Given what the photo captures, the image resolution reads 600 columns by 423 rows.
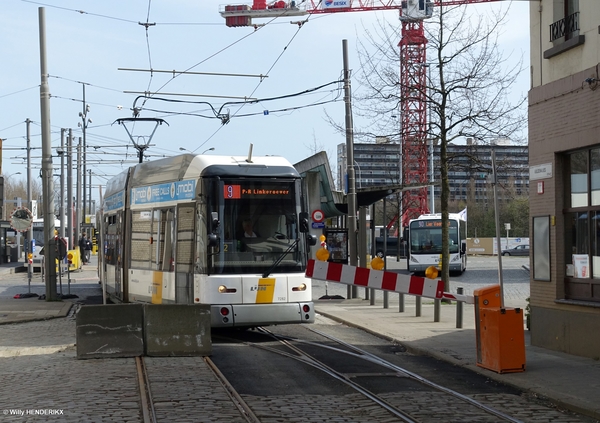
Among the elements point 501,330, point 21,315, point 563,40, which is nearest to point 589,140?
point 563,40

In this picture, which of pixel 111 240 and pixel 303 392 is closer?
pixel 303 392

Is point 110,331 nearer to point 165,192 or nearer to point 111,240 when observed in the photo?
point 165,192

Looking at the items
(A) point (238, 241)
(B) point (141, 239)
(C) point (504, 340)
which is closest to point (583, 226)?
(C) point (504, 340)

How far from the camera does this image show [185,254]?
1470cm

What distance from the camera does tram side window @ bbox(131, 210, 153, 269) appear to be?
16.6m

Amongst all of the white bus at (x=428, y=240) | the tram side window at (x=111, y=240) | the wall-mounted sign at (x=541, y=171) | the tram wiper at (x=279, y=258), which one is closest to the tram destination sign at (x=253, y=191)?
the tram wiper at (x=279, y=258)

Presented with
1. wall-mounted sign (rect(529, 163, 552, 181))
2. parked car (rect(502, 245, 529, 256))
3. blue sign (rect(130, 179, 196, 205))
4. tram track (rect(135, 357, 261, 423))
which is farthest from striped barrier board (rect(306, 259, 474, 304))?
parked car (rect(502, 245, 529, 256))

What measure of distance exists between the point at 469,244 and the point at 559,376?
69.1 m

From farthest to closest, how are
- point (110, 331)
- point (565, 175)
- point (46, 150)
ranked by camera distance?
point (46, 150) → point (565, 175) → point (110, 331)

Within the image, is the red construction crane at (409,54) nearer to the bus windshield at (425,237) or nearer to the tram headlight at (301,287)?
the bus windshield at (425,237)

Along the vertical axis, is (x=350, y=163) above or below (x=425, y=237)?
above

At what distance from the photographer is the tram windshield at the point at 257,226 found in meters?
14.1

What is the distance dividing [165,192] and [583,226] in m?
7.58

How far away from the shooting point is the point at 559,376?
10836mm
